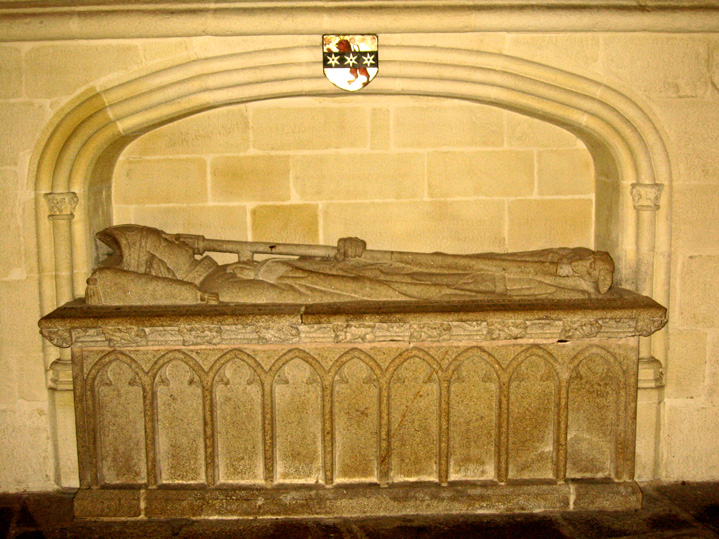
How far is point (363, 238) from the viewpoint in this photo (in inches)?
169

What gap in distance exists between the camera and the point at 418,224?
427 cm

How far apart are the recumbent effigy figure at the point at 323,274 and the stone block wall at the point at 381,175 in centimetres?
37

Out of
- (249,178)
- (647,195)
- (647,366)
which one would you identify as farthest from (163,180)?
(647,366)

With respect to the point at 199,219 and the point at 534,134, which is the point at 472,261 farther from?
the point at 199,219

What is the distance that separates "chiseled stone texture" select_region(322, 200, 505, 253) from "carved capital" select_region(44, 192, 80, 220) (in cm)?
124

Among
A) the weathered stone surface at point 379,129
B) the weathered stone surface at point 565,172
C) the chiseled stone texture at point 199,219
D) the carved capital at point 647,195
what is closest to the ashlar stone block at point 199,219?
the chiseled stone texture at point 199,219

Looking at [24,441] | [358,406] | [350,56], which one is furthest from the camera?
[24,441]

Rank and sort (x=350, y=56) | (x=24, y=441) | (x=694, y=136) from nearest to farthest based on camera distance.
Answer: (x=350, y=56)
(x=694, y=136)
(x=24, y=441)

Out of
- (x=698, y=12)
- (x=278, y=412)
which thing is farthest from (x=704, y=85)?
(x=278, y=412)

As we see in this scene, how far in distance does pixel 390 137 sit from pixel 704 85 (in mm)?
1502

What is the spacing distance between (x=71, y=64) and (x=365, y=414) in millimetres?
2046

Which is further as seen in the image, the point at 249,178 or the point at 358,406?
the point at 249,178

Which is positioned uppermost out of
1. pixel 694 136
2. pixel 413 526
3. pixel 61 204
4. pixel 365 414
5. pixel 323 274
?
pixel 694 136

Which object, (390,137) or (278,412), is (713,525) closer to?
(278,412)
